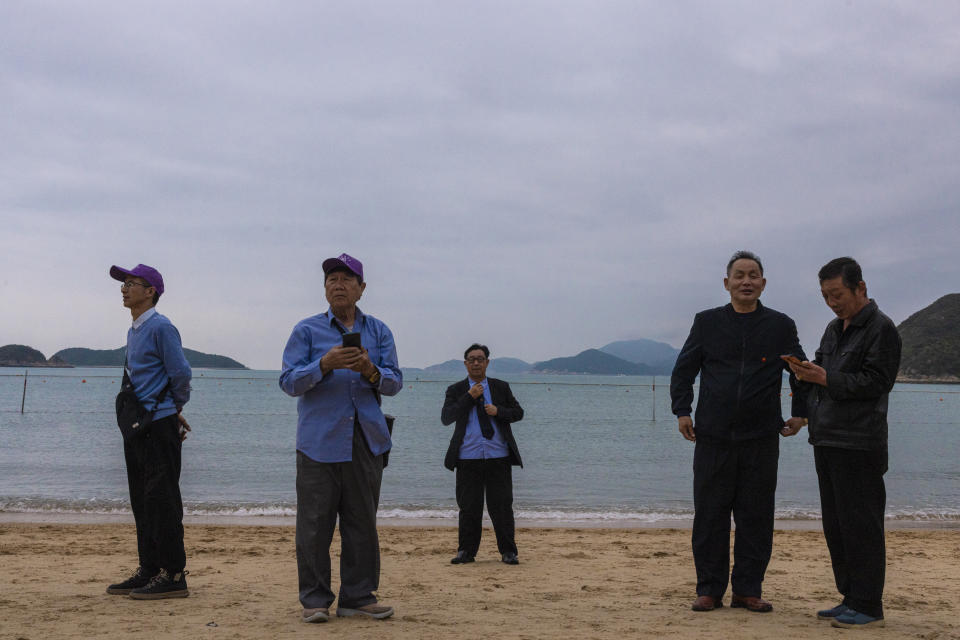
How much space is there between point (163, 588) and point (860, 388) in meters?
4.25

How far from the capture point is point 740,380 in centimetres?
436

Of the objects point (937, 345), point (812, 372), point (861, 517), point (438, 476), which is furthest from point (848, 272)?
point (937, 345)

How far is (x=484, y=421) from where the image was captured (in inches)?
258

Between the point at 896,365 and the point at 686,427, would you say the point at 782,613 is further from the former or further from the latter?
the point at 896,365

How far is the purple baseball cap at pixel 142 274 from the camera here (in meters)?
4.84

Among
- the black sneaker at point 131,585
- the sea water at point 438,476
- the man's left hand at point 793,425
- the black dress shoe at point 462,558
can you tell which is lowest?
the sea water at point 438,476

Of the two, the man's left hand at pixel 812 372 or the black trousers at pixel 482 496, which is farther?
the black trousers at pixel 482 496

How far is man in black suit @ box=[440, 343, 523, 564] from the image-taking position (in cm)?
646

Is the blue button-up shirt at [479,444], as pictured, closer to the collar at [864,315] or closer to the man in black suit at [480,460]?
the man in black suit at [480,460]

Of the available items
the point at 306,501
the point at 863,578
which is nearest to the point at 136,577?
the point at 306,501

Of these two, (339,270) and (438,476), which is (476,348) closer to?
(339,270)

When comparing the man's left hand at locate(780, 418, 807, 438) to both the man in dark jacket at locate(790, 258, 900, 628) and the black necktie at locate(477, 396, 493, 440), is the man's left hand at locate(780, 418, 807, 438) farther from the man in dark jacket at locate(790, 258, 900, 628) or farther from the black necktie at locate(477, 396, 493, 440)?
the black necktie at locate(477, 396, 493, 440)

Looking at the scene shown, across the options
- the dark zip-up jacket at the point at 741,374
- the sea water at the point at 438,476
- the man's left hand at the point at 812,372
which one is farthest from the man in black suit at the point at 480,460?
the sea water at the point at 438,476

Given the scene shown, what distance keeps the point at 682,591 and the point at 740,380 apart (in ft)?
6.01
